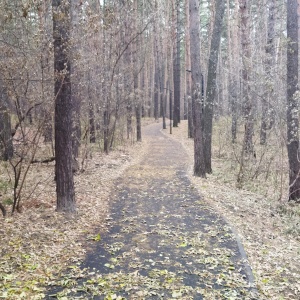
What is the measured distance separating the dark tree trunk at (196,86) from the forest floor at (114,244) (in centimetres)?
126

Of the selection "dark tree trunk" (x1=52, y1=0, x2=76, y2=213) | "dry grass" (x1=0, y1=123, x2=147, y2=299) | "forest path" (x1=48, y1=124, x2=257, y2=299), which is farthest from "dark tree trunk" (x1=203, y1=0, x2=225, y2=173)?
"dark tree trunk" (x1=52, y1=0, x2=76, y2=213)

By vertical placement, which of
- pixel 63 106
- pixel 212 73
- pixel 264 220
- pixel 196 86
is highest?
pixel 212 73

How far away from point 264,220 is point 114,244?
3.65 m

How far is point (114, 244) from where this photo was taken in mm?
5891

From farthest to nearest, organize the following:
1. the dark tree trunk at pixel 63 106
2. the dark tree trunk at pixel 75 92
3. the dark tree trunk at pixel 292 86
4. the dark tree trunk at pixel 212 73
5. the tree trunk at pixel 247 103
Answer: the dark tree trunk at pixel 212 73 < the tree trunk at pixel 247 103 < the dark tree trunk at pixel 292 86 < the dark tree trunk at pixel 75 92 < the dark tree trunk at pixel 63 106

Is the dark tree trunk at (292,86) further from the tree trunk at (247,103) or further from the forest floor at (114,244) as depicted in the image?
the forest floor at (114,244)

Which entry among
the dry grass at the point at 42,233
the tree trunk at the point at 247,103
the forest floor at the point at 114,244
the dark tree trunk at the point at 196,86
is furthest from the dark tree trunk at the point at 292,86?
the dry grass at the point at 42,233

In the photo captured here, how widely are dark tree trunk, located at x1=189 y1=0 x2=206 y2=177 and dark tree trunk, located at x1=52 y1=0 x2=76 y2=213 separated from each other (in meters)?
4.84

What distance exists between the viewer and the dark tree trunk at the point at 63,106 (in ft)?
20.8

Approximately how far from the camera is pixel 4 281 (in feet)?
14.6

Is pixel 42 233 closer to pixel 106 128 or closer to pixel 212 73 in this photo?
pixel 212 73

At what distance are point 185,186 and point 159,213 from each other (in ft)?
8.03

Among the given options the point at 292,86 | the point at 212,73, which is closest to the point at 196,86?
the point at 212,73

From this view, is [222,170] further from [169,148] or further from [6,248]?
[6,248]
